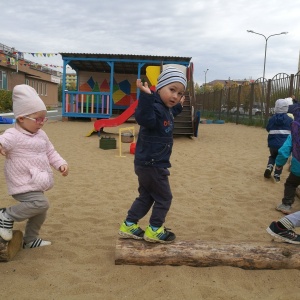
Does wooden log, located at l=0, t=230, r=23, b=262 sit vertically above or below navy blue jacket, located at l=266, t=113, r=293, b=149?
below

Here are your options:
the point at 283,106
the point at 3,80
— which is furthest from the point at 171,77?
the point at 3,80

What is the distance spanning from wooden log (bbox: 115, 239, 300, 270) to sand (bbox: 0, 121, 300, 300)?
0.15 feet

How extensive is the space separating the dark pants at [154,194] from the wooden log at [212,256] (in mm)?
244

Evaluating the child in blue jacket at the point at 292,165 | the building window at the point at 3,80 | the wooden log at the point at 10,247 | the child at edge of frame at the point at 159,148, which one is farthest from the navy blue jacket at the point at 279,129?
the building window at the point at 3,80

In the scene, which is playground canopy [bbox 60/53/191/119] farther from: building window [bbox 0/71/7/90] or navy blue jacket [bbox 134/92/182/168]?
building window [bbox 0/71/7/90]

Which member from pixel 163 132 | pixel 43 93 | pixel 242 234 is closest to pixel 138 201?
pixel 163 132

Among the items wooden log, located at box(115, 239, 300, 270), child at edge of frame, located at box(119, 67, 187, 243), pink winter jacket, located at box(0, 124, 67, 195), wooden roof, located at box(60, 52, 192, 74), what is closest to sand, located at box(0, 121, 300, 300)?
wooden log, located at box(115, 239, 300, 270)

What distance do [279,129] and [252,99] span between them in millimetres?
14575

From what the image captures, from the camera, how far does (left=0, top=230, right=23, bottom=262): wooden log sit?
264 cm

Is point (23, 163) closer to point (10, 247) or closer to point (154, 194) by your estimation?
point (10, 247)

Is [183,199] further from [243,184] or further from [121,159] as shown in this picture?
[121,159]

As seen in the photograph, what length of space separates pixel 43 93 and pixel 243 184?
1963 inches

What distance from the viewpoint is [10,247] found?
2.70 meters

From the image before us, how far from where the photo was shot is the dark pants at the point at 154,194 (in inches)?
104
